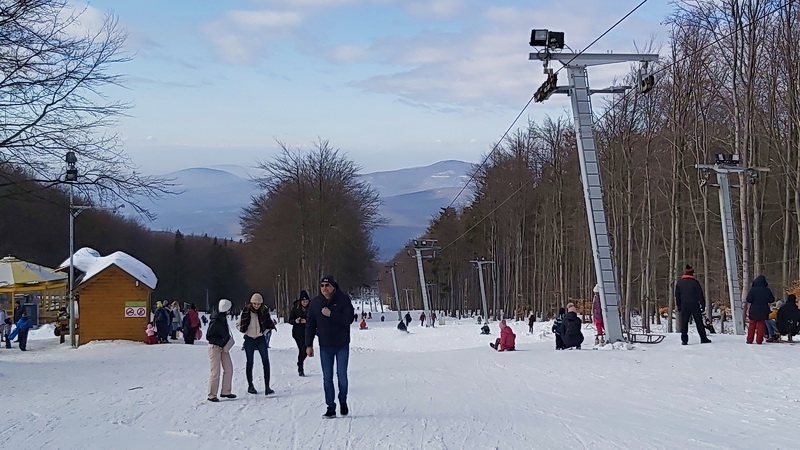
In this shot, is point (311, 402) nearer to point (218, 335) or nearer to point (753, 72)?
point (218, 335)

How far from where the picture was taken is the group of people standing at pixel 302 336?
10.3 metres

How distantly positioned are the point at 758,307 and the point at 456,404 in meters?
8.65

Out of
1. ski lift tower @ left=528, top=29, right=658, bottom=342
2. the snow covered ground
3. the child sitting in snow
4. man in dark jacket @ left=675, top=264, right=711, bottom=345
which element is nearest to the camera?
the snow covered ground

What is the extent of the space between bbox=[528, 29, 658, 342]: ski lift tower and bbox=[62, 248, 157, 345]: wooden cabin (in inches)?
587

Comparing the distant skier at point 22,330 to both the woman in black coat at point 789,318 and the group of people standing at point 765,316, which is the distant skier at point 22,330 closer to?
the group of people standing at point 765,316

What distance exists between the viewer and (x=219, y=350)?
1241 centimetres

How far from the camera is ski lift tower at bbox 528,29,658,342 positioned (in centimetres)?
1962

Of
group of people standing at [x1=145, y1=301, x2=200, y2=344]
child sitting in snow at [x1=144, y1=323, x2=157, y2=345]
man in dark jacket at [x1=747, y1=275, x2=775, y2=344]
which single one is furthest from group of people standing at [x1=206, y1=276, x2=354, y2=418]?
child sitting in snow at [x1=144, y1=323, x2=157, y2=345]

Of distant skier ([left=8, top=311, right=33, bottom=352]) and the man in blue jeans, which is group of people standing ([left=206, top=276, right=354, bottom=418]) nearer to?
the man in blue jeans

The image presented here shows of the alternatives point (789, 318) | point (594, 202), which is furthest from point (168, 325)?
point (789, 318)

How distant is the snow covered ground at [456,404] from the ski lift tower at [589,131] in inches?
53.6

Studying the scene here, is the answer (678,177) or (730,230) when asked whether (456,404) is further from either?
(678,177)

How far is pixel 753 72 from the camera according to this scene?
2630 centimetres

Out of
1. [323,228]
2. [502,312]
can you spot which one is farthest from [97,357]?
[502,312]
